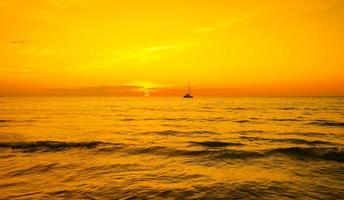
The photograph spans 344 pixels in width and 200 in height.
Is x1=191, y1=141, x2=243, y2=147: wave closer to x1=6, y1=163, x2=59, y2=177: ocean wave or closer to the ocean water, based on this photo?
the ocean water

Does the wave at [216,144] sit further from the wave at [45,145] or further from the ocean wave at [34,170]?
the ocean wave at [34,170]

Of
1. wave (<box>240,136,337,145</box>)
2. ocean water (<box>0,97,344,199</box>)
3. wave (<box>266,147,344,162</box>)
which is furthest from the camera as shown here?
wave (<box>240,136,337,145</box>)

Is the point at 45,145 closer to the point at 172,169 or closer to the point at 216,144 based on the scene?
the point at 172,169

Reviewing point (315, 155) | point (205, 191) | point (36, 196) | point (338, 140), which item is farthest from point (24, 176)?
point (338, 140)

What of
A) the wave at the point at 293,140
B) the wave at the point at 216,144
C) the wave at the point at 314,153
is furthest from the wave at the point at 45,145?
the wave at the point at 314,153

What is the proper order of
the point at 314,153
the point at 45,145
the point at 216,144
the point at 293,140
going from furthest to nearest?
the point at 293,140 → the point at 216,144 → the point at 45,145 → the point at 314,153

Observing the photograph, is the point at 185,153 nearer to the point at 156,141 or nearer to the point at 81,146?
Result: the point at 156,141

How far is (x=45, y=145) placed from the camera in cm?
→ 1864

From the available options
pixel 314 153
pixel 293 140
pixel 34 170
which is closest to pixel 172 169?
pixel 34 170

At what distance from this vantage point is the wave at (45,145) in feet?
58.1

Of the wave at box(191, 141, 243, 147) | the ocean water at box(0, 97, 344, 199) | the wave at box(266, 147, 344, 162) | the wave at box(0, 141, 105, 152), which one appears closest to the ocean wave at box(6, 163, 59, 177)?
the ocean water at box(0, 97, 344, 199)

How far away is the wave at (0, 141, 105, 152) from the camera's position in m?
17.7

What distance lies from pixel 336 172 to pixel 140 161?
8860 mm

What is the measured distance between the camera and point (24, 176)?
11109mm
